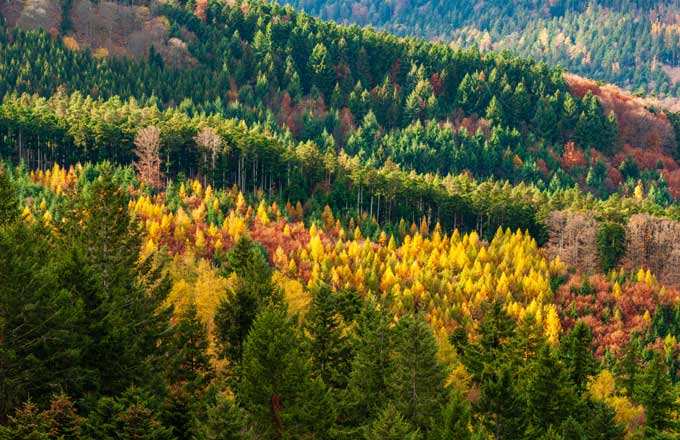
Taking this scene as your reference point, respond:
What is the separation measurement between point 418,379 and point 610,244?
89424 millimetres

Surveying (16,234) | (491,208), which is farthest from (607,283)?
(16,234)

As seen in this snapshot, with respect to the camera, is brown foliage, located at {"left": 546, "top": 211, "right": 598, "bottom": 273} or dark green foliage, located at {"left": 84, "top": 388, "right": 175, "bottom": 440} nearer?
dark green foliage, located at {"left": 84, "top": 388, "right": 175, "bottom": 440}

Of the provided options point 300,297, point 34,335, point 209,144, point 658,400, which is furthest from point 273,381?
point 209,144

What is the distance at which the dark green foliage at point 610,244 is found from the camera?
136 metres

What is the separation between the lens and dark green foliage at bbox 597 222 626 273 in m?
136

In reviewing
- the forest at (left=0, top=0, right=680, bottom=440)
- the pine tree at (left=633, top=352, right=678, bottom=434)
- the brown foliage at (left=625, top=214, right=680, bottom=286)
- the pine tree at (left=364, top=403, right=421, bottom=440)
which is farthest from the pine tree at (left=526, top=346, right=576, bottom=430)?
the brown foliage at (left=625, top=214, right=680, bottom=286)

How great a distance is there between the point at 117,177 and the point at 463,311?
54.4 metres

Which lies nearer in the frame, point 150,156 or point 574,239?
point 150,156

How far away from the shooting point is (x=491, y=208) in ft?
486

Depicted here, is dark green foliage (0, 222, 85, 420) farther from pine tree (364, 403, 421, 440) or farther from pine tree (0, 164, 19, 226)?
pine tree (0, 164, 19, 226)

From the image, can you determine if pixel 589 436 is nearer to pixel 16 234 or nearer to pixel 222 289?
pixel 222 289

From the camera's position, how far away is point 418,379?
5722 centimetres

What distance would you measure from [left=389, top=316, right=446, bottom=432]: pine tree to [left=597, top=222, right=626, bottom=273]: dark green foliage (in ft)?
281

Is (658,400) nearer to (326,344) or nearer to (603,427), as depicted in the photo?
(603,427)
